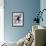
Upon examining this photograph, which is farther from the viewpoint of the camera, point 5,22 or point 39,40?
point 5,22

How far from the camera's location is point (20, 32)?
5805mm

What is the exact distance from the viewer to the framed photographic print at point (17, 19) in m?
5.77

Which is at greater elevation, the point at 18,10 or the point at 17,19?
Result: the point at 18,10

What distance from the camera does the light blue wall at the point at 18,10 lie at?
18.9 feet

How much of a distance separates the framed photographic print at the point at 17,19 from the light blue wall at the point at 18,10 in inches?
5.0

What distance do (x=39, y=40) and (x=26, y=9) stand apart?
321cm

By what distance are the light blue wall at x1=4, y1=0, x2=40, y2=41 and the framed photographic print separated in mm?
128

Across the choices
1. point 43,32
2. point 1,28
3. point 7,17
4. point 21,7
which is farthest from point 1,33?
point 43,32

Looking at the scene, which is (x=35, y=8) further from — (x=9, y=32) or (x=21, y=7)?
(x=9, y=32)

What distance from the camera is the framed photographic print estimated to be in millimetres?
5770

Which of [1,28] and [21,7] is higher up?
[21,7]

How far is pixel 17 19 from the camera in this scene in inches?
228

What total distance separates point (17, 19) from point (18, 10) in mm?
387

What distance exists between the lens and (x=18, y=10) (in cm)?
578
